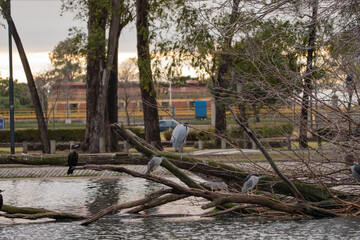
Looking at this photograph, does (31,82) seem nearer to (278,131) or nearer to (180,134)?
(180,134)

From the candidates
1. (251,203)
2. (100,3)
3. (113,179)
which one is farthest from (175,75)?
(251,203)

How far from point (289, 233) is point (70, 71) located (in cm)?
4932

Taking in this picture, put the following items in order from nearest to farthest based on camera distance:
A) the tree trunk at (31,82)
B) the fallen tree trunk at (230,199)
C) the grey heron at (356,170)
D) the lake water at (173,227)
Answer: the lake water at (173,227), the fallen tree trunk at (230,199), the grey heron at (356,170), the tree trunk at (31,82)

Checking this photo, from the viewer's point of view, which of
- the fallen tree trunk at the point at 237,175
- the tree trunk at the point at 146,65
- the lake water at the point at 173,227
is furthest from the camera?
the tree trunk at the point at 146,65

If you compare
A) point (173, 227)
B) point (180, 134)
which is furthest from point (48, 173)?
point (173, 227)

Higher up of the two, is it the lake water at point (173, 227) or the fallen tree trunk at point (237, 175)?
the fallen tree trunk at point (237, 175)

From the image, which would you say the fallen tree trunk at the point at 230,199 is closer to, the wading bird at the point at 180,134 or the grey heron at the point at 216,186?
the grey heron at the point at 216,186

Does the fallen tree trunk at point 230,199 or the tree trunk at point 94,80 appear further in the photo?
the tree trunk at point 94,80

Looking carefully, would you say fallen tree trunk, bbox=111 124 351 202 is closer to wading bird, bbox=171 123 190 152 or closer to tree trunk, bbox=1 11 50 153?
wading bird, bbox=171 123 190 152

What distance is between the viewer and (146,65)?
79.3 ft

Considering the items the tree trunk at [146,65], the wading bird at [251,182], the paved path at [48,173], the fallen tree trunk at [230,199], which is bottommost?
the paved path at [48,173]

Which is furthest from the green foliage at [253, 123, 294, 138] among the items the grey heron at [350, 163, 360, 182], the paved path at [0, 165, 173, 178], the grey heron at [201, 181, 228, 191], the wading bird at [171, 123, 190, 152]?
the paved path at [0, 165, 173, 178]

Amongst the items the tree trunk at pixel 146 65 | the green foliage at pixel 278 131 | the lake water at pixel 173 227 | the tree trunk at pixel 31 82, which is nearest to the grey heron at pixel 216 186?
the lake water at pixel 173 227

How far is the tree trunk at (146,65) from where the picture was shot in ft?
79.3
